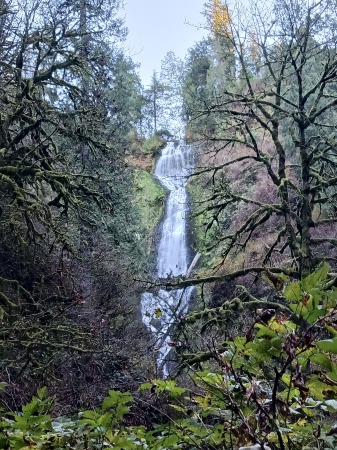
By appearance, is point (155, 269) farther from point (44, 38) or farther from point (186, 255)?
point (44, 38)

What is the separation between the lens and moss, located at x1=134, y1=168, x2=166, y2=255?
25.9 metres

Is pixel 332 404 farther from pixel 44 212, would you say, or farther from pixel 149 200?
pixel 149 200

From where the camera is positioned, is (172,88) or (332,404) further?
(172,88)

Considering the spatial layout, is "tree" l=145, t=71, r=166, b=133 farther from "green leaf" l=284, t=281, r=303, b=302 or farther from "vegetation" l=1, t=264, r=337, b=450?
"green leaf" l=284, t=281, r=303, b=302

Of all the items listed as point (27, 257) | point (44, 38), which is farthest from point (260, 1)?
point (27, 257)

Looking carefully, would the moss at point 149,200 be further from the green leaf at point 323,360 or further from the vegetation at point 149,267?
the green leaf at point 323,360

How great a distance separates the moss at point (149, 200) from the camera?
85.0ft

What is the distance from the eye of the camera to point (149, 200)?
28.0 m

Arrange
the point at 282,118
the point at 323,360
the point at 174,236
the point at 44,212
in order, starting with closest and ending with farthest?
the point at 323,360 < the point at 44,212 < the point at 282,118 < the point at 174,236

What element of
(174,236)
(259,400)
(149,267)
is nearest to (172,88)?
(174,236)

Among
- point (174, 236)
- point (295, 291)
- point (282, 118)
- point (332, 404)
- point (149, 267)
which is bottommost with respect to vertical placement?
point (149, 267)

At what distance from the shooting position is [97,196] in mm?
9164

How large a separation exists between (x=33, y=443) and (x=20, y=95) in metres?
8.21

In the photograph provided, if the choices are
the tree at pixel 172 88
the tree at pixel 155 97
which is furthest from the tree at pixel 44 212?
the tree at pixel 155 97
